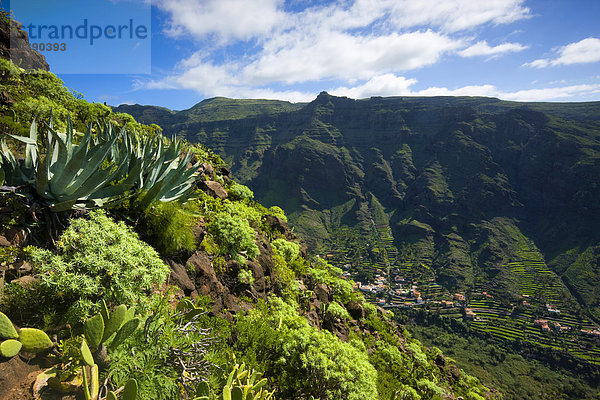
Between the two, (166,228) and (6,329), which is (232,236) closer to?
(166,228)

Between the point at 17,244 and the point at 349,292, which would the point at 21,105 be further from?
the point at 349,292

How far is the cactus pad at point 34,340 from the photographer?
2.57 metres

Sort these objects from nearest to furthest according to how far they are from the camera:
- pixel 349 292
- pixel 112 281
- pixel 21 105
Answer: pixel 112 281 → pixel 21 105 → pixel 349 292

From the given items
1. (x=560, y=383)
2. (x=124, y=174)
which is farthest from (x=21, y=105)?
(x=560, y=383)

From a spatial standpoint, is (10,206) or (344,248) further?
(344,248)

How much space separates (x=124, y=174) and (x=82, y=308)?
3.01 metres

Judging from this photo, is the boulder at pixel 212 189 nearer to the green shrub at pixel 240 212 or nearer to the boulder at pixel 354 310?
the green shrub at pixel 240 212

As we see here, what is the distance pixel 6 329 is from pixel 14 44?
15.2m

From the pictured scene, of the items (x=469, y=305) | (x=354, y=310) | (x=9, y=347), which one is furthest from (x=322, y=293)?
(x=469, y=305)

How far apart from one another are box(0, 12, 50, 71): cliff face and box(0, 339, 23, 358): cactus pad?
12526mm

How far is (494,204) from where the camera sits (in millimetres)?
150000

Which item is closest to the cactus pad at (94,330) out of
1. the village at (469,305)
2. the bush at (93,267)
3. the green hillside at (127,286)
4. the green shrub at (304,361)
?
the green hillside at (127,286)

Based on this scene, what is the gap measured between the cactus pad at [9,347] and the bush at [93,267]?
1.70 ft

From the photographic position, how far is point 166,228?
5.16 m
